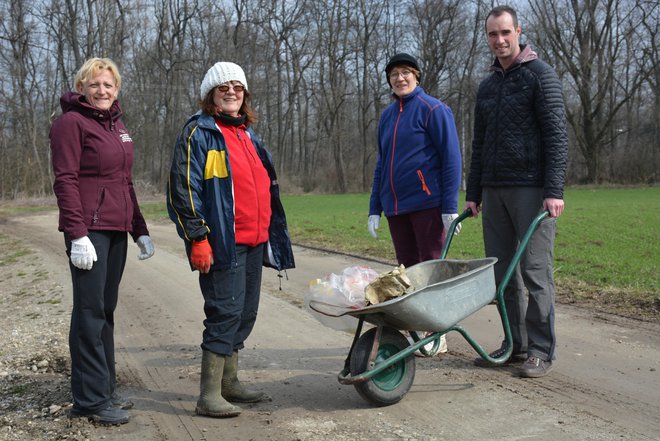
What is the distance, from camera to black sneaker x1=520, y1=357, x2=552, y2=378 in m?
4.38

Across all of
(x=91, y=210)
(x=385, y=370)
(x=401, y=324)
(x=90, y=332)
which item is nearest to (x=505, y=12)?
(x=401, y=324)

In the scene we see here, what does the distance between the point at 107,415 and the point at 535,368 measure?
2.68 metres

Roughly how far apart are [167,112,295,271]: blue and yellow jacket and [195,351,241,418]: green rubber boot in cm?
54

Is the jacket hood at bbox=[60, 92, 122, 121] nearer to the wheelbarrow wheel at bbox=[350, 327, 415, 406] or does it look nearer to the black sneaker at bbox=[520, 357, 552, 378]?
the wheelbarrow wheel at bbox=[350, 327, 415, 406]

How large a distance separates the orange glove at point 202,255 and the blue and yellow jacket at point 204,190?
0.13 feet

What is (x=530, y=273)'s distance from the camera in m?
4.49

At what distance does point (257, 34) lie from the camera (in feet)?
158

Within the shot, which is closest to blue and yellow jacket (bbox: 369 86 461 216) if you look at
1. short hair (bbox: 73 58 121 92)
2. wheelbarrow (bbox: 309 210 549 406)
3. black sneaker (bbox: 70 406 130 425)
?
wheelbarrow (bbox: 309 210 549 406)

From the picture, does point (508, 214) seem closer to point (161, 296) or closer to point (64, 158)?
point (64, 158)

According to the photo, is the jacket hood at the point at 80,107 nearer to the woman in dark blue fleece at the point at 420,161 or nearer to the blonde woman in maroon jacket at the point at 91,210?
the blonde woman in maroon jacket at the point at 91,210

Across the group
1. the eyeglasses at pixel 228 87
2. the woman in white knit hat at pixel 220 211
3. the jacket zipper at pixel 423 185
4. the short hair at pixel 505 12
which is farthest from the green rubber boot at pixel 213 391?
the short hair at pixel 505 12

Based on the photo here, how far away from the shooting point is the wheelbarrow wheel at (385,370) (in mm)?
3789

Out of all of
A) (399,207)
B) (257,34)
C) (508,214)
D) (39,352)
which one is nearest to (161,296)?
(39,352)

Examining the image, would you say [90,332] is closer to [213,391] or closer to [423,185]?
[213,391]
